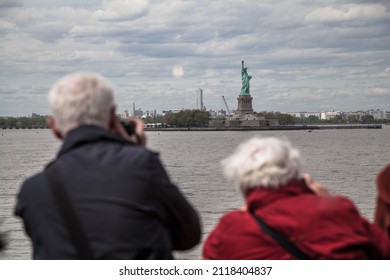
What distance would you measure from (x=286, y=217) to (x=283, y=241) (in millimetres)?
88

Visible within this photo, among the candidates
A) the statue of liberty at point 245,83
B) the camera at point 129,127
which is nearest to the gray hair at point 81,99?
the camera at point 129,127

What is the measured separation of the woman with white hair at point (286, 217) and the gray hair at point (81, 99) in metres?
0.45

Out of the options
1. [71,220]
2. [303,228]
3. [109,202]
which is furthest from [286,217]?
[71,220]

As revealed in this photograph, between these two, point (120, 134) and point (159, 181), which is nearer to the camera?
point (159, 181)

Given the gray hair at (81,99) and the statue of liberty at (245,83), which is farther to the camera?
the statue of liberty at (245,83)

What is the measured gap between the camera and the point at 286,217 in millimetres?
2340

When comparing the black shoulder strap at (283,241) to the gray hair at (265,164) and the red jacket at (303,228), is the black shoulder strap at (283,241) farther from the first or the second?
the gray hair at (265,164)

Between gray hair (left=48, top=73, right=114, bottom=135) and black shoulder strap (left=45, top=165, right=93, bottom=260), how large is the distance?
22cm

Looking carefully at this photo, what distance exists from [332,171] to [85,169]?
30.9 metres

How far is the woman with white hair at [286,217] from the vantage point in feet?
7.64
